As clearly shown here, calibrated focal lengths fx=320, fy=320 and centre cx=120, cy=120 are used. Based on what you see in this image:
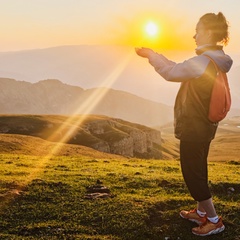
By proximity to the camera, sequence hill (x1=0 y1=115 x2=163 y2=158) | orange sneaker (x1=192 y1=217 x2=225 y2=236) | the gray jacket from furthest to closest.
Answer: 1. hill (x1=0 y1=115 x2=163 y2=158)
2. orange sneaker (x1=192 y1=217 x2=225 y2=236)
3. the gray jacket

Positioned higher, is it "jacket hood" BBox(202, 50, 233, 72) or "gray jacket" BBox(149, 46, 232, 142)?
"jacket hood" BBox(202, 50, 233, 72)

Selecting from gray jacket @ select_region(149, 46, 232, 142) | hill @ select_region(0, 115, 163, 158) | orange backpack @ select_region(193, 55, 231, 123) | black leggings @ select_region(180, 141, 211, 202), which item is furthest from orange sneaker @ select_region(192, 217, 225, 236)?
hill @ select_region(0, 115, 163, 158)

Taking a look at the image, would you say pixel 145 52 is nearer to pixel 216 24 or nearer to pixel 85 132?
pixel 216 24

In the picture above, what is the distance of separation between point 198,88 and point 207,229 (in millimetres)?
3221

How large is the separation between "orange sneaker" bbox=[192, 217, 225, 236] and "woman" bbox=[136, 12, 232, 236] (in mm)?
317

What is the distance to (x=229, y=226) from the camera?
790cm

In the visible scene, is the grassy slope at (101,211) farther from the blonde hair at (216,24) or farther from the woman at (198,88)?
the blonde hair at (216,24)

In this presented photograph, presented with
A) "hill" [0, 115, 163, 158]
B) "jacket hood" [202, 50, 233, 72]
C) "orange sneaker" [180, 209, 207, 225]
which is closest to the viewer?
"jacket hood" [202, 50, 233, 72]

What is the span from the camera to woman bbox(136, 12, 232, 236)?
252 inches

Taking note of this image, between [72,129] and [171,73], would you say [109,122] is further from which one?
[171,73]

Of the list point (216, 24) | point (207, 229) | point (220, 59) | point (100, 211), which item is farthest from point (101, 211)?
point (216, 24)

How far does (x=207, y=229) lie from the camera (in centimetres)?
723

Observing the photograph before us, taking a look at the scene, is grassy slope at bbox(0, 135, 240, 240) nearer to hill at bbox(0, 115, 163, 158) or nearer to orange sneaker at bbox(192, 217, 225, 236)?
orange sneaker at bbox(192, 217, 225, 236)

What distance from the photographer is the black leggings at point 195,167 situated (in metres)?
6.93
